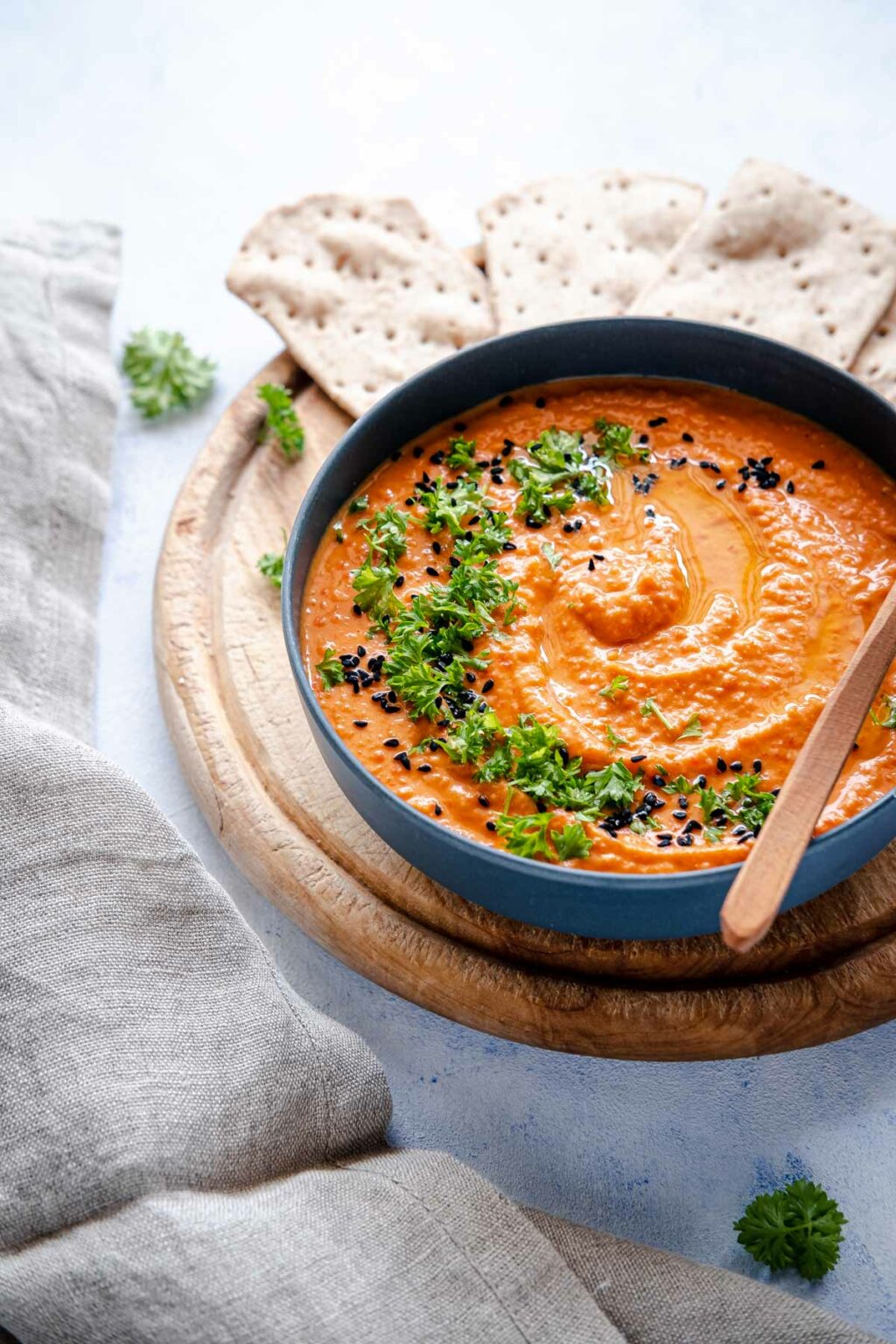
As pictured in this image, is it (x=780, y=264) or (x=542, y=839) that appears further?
(x=780, y=264)

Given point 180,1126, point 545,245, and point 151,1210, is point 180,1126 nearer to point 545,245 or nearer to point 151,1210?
point 151,1210

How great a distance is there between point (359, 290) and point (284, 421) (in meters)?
0.72

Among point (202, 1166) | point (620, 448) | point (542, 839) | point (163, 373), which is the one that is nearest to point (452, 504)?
point (620, 448)

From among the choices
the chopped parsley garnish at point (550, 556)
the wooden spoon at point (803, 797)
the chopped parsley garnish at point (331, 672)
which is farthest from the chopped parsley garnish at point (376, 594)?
the wooden spoon at point (803, 797)

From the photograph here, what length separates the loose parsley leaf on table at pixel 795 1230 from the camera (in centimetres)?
381

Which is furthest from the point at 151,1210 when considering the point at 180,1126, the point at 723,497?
the point at 723,497

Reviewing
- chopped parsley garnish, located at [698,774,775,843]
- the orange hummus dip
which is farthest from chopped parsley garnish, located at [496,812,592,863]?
chopped parsley garnish, located at [698,774,775,843]

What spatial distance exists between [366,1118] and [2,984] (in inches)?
44.5

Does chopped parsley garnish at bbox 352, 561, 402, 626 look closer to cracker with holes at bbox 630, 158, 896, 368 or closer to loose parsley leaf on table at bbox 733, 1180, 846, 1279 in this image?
cracker with holes at bbox 630, 158, 896, 368

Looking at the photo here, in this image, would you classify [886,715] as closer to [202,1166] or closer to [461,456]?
[461,456]

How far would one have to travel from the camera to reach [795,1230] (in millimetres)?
3814

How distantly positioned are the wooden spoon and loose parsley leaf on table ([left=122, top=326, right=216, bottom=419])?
3.17 m

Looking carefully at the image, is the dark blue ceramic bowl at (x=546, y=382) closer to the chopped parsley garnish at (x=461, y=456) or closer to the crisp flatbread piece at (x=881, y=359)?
the chopped parsley garnish at (x=461, y=456)

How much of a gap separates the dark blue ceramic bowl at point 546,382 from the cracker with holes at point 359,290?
1.98ft
